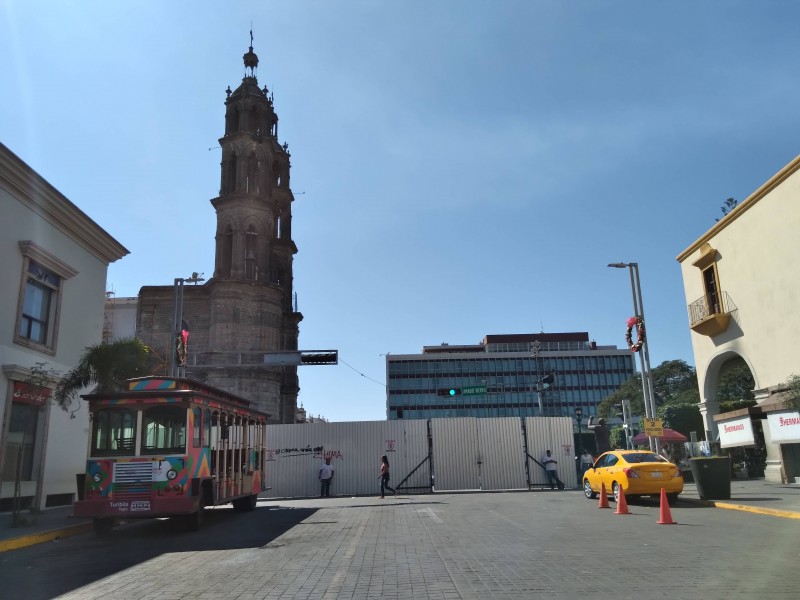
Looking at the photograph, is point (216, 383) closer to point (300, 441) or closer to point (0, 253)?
point (300, 441)

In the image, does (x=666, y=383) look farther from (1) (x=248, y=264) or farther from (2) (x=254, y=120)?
(2) (x=254, y=120)

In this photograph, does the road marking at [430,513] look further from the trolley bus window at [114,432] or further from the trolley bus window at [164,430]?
the trolley bus window at [114,432]

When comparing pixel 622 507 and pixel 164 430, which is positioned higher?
pixel 164 430

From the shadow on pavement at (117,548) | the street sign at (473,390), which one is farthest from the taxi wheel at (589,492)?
the street sign at (473,390)

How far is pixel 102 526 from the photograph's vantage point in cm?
1352

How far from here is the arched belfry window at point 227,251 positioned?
47.0 meters

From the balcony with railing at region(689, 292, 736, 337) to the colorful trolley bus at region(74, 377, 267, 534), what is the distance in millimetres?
18810

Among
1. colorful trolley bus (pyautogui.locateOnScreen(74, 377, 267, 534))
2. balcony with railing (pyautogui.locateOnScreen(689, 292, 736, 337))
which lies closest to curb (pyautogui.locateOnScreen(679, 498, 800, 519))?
balcony with railing (pyautogui.locateOnScreen(689, 292, 736, 337))

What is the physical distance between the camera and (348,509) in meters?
19.0

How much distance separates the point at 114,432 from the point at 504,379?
358 feet

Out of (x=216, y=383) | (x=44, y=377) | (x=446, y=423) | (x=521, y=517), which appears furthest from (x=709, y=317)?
(x=216, y=383)

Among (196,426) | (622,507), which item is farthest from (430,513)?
(196,426)

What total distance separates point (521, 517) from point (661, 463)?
463 centimetres

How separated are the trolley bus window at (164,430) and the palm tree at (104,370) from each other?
458 cm
